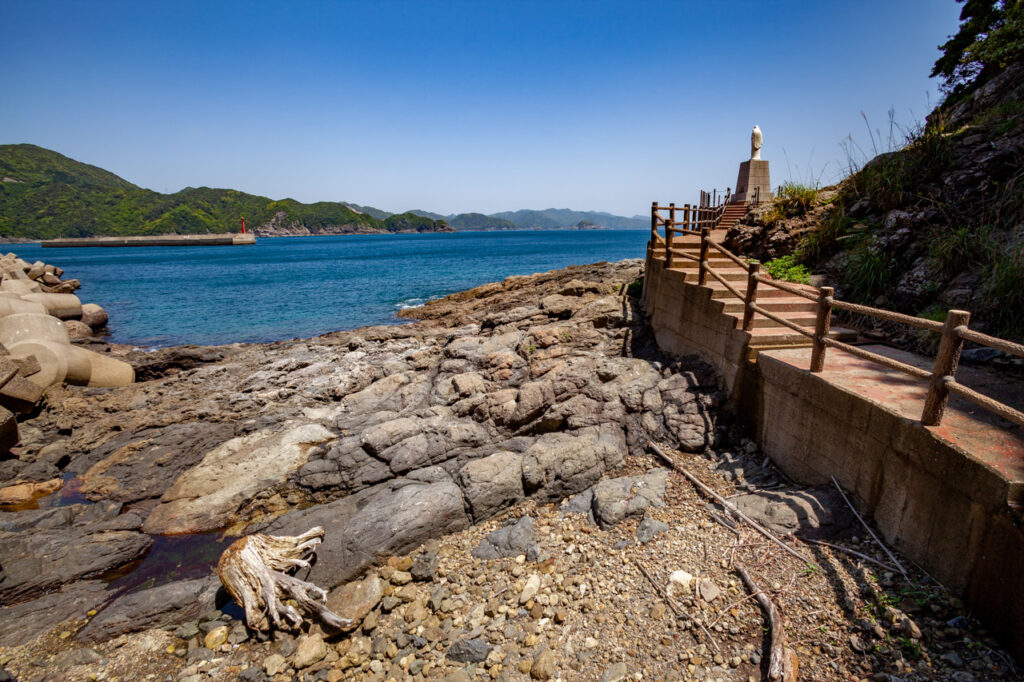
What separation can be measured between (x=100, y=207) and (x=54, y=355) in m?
181

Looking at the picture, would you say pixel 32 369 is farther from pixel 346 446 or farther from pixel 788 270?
pixel 788 270

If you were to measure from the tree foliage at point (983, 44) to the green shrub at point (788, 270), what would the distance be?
24.0 feet

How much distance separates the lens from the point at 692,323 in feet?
30.7

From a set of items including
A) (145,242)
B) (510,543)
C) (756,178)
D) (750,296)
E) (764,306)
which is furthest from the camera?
(145,242)

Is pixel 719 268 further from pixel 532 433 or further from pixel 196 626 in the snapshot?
pixel 196 626

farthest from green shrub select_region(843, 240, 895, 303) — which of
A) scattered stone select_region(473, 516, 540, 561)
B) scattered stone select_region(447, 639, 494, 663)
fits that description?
scattered stone select_region(447, 639, 494, 663)

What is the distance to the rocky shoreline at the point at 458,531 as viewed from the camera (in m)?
4.54

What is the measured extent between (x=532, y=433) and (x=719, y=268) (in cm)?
612

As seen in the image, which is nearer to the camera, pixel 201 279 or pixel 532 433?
pixel 532 433

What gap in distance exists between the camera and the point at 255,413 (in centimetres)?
1088

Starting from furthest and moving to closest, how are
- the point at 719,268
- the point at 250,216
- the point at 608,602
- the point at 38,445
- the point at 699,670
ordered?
1. the point at 250,216
2. the point at 719,268
3. the point at 38,445
4. the point at 608,602
5. the point at 699,670

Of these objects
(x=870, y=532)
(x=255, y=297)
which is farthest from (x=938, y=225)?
(x=255, y=297)

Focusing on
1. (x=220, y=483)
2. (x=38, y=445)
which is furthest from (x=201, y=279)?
(x=220, y=483)

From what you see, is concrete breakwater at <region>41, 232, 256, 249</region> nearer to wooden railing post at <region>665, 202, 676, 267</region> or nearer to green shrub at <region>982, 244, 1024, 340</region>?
wooden railing post at <region>665, 202, 676, 267</region>
